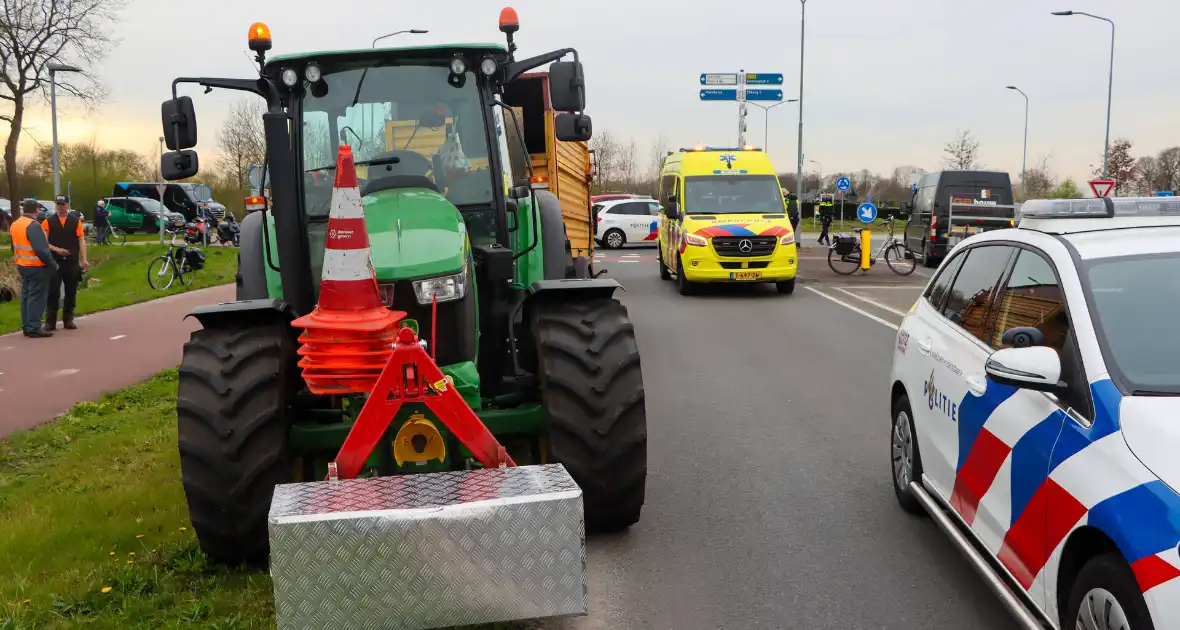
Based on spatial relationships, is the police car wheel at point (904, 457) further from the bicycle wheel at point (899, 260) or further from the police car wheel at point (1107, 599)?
the bicycle wheel at point (899, 260)

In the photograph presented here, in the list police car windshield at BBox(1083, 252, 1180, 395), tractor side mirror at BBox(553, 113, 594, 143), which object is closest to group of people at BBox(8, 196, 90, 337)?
tractor side mirror at BBox(553, 113, 594, 143)

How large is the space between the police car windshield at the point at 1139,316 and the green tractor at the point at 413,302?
2085mm

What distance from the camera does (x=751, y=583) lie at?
4621 mm

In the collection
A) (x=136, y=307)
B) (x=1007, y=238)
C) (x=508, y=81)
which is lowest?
(x=136, y=307)

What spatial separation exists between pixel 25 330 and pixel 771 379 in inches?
374

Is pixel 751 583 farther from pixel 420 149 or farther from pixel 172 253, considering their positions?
pixel 172 253

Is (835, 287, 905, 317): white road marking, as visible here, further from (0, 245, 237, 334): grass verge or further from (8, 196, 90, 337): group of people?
(0, 245, 237, 334): grass verge

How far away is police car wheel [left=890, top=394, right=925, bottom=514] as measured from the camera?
5238 mm

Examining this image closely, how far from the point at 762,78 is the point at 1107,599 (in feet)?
104

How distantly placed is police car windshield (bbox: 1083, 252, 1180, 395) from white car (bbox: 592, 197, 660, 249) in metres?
30.3

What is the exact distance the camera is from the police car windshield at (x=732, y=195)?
1828 centimetres

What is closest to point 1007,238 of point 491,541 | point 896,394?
point 896,394

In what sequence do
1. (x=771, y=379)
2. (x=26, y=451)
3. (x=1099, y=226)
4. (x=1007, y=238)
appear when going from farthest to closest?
(x=771, y=379)
(x=26, y=451)
(x=1007, y=238)
(x=1099, y=226)

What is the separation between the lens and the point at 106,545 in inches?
200
